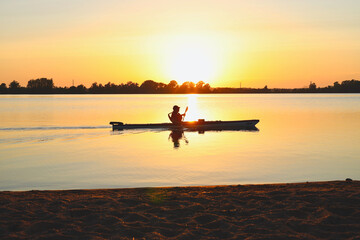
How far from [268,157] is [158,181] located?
802 centimetres

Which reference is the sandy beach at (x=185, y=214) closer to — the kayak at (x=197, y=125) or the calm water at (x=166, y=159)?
the calm water at (x=166, y=159)

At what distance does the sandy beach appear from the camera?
259 inches

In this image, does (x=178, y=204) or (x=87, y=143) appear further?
(x=87, y=143)

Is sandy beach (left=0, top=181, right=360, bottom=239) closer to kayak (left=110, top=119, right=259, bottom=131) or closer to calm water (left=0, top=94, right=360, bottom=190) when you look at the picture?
calm water (left=0, top=94, right=360, bottom=190)

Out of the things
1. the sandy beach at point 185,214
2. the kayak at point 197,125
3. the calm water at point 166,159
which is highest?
the kayak at point 197,125

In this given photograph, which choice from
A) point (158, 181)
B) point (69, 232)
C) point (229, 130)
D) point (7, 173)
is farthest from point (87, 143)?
point (69, 232)

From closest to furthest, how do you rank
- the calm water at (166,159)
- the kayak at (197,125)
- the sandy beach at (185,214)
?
the sandy beach at (185,214), the calm water at (166,159), the kayak at (197,125)

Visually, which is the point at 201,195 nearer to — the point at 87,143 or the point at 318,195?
the point at 318,195

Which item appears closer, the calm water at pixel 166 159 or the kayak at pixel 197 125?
the calm water at pixel 166 159

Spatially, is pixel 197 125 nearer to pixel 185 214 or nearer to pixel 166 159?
pixel 166 159

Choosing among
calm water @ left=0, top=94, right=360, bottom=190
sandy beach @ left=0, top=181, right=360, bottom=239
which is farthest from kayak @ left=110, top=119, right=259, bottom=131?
sandy beach @ left=0, top=181, right=360, bottom=239

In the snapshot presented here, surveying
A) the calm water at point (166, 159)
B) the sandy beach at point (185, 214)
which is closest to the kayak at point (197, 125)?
the calm water at point (166, 159)

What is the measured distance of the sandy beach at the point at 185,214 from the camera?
259 inches

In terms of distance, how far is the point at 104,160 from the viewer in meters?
18.4
